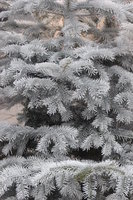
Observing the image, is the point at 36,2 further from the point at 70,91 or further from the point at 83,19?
the point at 70,91

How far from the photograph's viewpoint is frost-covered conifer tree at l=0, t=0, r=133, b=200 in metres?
2.33

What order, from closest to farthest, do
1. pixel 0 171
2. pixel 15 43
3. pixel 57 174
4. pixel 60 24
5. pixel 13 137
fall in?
pixel 57 174
pixel 0 171
pixel 13 137
pixel 15 43
pixel 60 24

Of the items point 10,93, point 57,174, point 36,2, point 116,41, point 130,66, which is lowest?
point 57,174

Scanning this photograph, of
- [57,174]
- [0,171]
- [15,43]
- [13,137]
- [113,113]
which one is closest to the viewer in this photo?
[57,174]

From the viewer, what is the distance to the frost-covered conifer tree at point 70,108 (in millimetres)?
2332

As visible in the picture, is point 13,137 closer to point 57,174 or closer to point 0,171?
point 0,171

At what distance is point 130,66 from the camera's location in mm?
2971

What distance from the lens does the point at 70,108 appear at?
9.76 ft

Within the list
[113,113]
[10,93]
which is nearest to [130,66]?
[113,113]

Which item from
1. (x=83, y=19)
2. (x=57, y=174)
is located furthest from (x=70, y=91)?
(x=83, y=19)

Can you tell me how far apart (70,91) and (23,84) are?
0.35 meters

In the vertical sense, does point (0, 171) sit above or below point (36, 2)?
below

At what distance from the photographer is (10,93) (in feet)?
9.06

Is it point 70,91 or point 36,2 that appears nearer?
point 70,91
